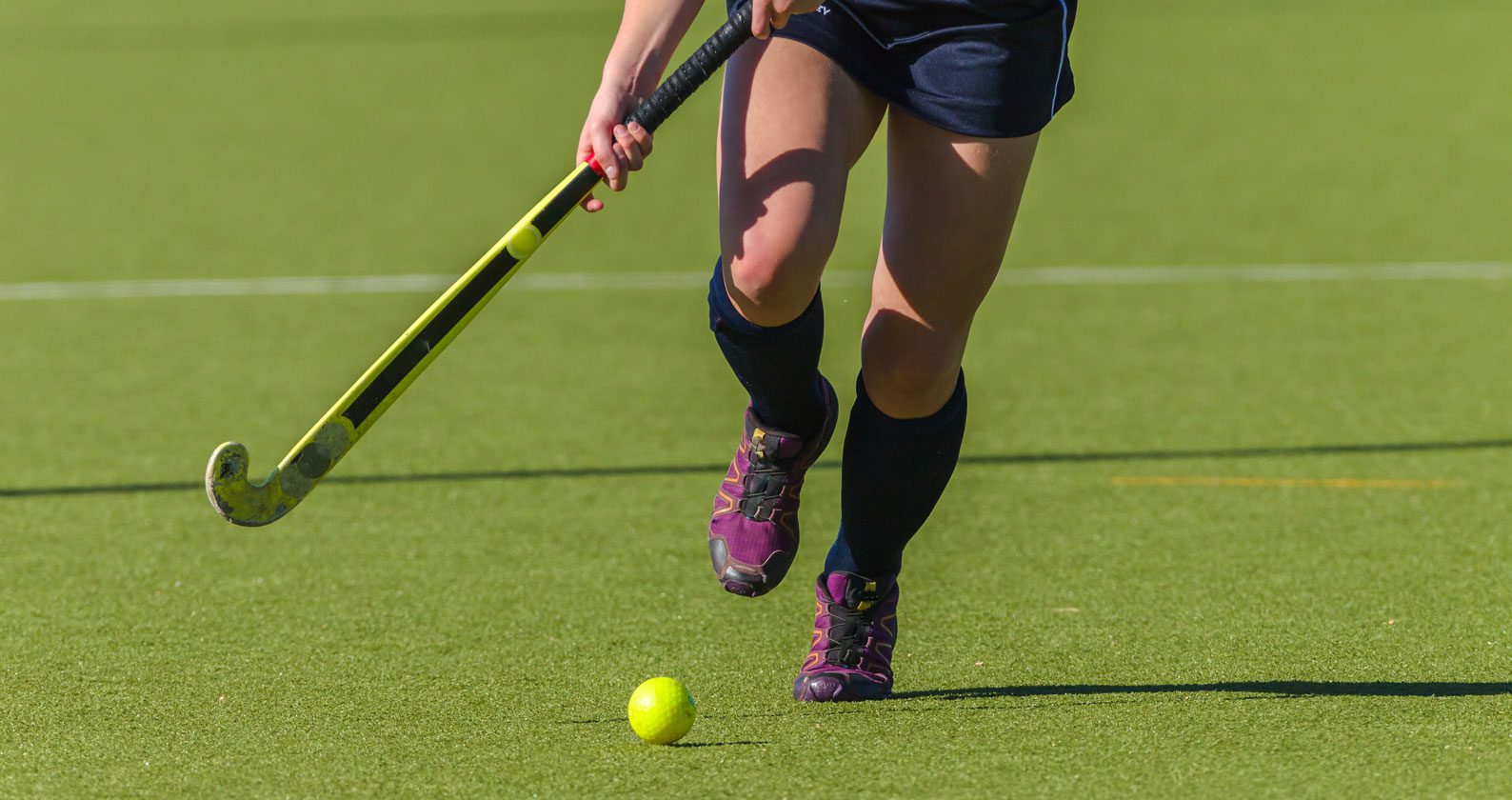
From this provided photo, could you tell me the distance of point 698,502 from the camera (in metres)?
4.31

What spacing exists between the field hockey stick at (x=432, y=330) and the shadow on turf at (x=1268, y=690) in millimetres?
950

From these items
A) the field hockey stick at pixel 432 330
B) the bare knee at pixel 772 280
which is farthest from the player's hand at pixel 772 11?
the bare knee at pixel 772 280

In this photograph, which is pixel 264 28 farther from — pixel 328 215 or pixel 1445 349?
pixel 1445 349

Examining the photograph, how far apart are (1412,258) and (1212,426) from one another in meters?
2.37

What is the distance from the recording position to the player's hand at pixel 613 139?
2715mm

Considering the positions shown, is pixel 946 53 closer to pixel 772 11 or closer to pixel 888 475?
pixel 772 11

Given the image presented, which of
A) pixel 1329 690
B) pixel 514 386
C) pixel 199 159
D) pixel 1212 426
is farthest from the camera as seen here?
pixel 199 159

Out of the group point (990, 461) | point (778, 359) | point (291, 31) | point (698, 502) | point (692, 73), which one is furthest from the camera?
point (291, 31)

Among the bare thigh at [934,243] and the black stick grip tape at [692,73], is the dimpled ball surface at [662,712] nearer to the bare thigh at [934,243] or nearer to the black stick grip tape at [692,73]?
the bare thigh at [934,243]

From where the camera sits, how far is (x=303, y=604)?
3543mm

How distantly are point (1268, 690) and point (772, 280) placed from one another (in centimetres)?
106

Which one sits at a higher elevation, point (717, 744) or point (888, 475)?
point (888, 475)

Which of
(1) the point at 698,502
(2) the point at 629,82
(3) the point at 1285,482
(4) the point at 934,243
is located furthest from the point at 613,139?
(3) the point at 1285,482

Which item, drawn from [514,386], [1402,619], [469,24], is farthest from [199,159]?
[1402,619]
